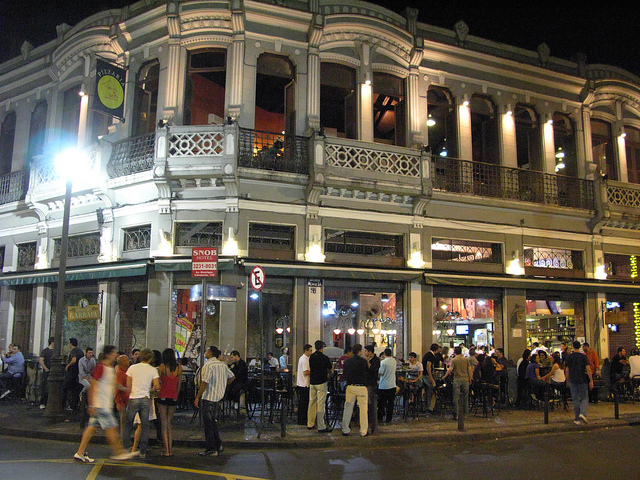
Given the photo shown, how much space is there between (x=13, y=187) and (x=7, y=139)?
312 cm

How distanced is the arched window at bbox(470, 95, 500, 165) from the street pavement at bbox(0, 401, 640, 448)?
9.20m

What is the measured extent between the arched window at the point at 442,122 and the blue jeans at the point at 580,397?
8.88 m

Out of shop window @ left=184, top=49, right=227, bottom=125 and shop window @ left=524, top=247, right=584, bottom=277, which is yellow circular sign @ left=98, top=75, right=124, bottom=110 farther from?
shop window @ left=524, top=247, right=584, bottom=277

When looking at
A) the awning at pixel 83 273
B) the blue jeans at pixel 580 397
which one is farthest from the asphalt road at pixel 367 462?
the awning at pixel 83 273

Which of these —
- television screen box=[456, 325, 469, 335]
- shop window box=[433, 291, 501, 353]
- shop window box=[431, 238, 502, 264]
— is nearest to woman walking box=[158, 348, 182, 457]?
shop window box=[433, 291, 501, 353]

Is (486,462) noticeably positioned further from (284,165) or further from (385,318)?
(385,318)

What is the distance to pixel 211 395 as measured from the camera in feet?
32.7

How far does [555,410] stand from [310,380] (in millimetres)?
8070

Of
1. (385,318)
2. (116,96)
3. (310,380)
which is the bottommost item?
(310,380)

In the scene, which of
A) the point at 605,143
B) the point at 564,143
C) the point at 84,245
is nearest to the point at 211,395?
the point at 84,245

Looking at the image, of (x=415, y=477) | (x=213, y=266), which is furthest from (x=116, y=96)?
(x=415, y=477)

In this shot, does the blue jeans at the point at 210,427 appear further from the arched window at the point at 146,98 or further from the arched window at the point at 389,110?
the arched window at the point at 389,110

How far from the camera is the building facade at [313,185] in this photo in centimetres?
1606

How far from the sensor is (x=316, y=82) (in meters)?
17.3
